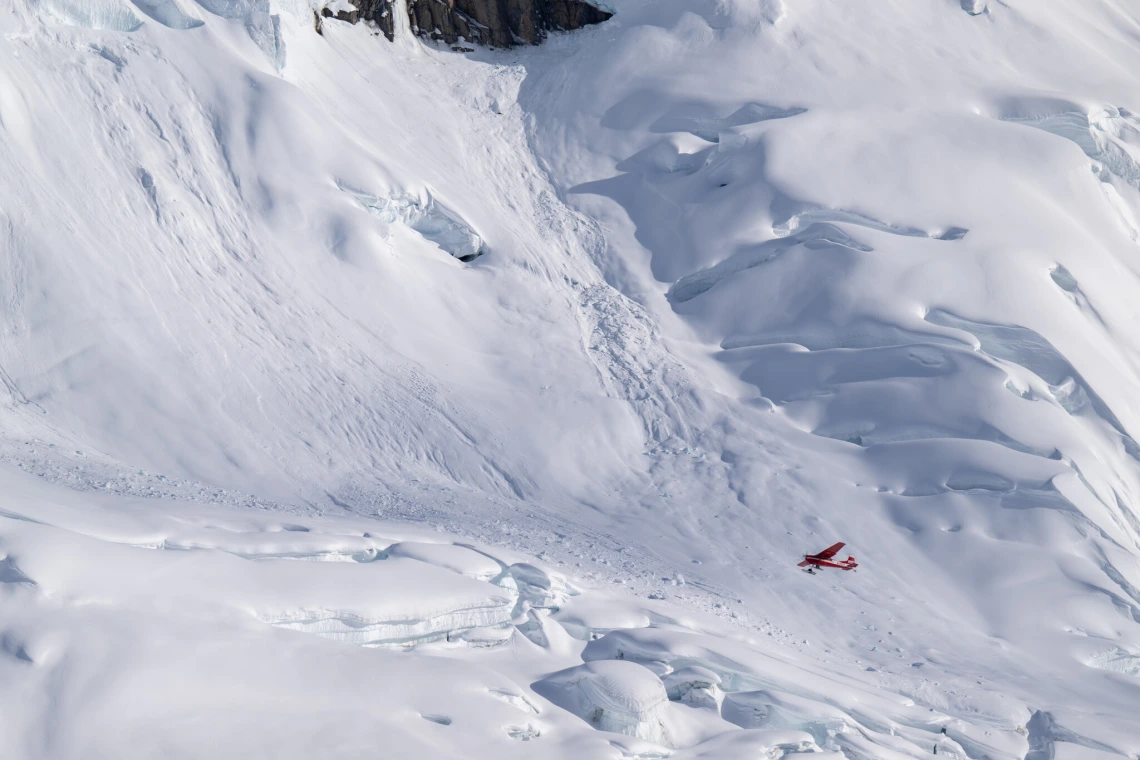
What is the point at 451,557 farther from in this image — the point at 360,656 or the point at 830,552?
the point at 830,552

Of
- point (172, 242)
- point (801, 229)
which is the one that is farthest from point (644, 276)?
point (172, 242)

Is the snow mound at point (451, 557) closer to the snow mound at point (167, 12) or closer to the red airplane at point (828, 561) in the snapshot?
the red airplane at point (828, 561)

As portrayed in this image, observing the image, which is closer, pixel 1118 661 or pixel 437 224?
pixel 1118 661

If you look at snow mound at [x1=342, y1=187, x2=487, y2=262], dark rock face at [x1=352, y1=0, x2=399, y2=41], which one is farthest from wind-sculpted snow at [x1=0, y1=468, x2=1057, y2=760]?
dark rock face at [x1=352, y1=0, x2=399, y2=41]

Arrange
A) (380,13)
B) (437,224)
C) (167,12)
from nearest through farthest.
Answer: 1. (167,12)
2. (437,224)
3. (380,13)

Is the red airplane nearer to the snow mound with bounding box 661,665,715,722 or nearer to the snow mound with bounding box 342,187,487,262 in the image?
the snow mound with bounding box 661,665,715,722

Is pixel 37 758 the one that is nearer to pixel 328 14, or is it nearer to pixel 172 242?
pixel 172 242

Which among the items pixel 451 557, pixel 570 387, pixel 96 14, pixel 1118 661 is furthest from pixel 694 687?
pixel 96 14
